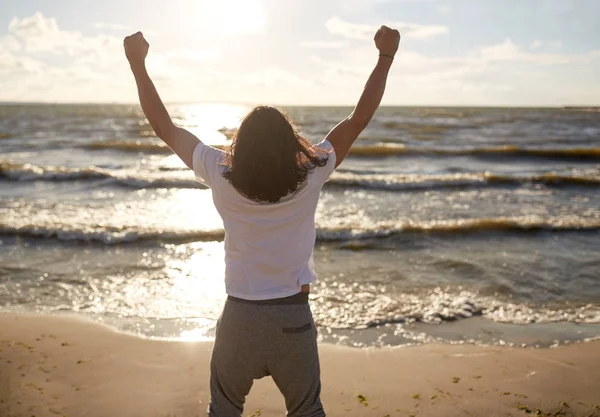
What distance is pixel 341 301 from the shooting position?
21.9 ft

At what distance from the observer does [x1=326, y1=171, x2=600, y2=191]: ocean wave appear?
659 inches

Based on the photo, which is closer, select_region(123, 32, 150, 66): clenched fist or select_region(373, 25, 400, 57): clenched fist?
select_region(123, 32, 150, 66): clenched fist

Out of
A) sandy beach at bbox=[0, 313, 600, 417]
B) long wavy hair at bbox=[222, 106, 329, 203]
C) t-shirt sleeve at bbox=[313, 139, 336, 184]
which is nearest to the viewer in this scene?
long wavy hair at bbox=[222, 106, 329, 203]

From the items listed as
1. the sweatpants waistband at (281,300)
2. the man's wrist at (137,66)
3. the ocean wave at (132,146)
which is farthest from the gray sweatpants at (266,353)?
the ocean wave at (132,146)

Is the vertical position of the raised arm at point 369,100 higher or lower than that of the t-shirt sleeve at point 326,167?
higher

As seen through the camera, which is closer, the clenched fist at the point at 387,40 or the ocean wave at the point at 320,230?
the clenched fist at the point at 387,40

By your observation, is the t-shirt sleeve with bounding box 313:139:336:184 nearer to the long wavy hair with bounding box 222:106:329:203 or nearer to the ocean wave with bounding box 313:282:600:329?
the long wavy hair with bounding box 222:106:329:203

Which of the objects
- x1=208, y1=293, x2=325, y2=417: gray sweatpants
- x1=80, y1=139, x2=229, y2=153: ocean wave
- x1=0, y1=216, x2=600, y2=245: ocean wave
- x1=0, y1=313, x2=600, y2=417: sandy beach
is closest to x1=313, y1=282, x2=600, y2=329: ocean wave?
x1=0, y1=313, x2=600, y2=417: sandy beach

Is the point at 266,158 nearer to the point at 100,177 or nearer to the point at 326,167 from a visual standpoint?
the point at 326,167

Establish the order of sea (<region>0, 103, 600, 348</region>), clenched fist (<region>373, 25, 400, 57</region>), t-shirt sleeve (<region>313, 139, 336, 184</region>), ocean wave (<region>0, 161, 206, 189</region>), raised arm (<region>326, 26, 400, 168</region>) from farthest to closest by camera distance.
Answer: ocean wave (<region>0, 161, 206, 189</region>)
sea (<region>0, 103, 600, 348</region>)
clenched fist (<region>373, 25, 400, 57</region>)
raised arm (<region>326, 26, 400, 168</region>)
t-shirt sleeve (<region>313, 139, 336, 184</region>)

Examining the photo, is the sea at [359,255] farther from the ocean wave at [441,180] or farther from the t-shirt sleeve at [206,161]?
the t-shirt sleeve at [206,161]

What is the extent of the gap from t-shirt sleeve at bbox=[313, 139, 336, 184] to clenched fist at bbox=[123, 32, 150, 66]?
0.80 m

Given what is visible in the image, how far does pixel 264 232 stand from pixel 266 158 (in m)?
0.28

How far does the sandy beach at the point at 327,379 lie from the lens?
4.11m
